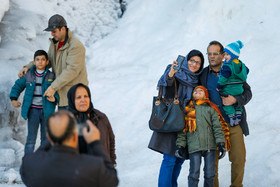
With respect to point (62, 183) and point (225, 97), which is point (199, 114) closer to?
point (225, 97)

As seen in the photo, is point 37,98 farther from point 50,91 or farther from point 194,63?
point 194,63

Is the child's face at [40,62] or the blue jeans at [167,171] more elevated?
the child's face at [40,62]

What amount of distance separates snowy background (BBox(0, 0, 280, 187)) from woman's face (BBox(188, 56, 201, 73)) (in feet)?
5.27

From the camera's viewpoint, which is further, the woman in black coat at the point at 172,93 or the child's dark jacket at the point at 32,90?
the child's dark jacket at the point at 32,90

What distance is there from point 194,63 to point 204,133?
764mm

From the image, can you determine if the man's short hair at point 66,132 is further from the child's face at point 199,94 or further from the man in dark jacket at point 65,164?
the child's face at point 199,94

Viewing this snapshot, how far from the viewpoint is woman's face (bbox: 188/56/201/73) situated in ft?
13.4

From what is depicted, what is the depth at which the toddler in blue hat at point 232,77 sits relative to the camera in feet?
12.8

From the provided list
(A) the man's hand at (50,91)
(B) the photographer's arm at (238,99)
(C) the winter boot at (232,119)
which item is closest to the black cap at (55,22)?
(A) the man's hand at (50,91)

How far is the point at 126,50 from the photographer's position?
8906 mm

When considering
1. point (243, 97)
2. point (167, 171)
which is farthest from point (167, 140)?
point (243, 97)

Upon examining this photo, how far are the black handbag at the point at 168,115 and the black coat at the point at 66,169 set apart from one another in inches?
65.9

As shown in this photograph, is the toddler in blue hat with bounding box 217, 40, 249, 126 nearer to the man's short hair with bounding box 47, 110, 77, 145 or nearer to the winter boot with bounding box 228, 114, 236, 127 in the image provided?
the winter boot with bounding box 228, 114, 236, 127

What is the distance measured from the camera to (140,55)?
28.5ft
